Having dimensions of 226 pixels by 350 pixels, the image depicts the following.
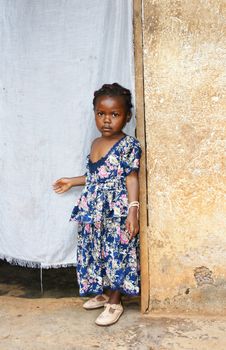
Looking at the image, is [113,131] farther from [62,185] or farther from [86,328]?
[86,328]

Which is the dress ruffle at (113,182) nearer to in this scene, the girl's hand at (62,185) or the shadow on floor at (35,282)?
the girl's hand at (62,185)

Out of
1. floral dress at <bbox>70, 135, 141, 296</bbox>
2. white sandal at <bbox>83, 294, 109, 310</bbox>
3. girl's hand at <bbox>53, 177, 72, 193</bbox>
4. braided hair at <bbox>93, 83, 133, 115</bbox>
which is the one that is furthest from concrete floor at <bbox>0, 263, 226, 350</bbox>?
braided hair at <bbox>93, 83, 133, 115</bbox>

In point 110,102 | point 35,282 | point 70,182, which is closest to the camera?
point 110,102

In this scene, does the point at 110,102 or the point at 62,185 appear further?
the point at 62,185

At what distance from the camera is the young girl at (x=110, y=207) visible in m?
2.99

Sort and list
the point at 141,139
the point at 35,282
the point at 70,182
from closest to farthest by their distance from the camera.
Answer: the point at 141,139 → the point at 70,182 → the point at 35,282

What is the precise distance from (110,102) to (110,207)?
62cm

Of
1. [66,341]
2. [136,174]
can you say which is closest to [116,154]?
[136,174]

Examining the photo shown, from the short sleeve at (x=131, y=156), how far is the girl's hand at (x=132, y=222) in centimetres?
24

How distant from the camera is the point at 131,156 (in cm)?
302

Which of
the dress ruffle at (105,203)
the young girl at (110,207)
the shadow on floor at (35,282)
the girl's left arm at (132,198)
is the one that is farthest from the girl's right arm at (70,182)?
the shadow on floor at (35,282)

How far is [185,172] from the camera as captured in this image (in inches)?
119

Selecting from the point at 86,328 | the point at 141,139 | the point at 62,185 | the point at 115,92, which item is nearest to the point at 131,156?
the point at 141,139

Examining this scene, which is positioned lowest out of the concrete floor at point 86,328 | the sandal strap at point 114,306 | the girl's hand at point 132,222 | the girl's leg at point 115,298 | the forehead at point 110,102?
the concrete floor at point 86,328
